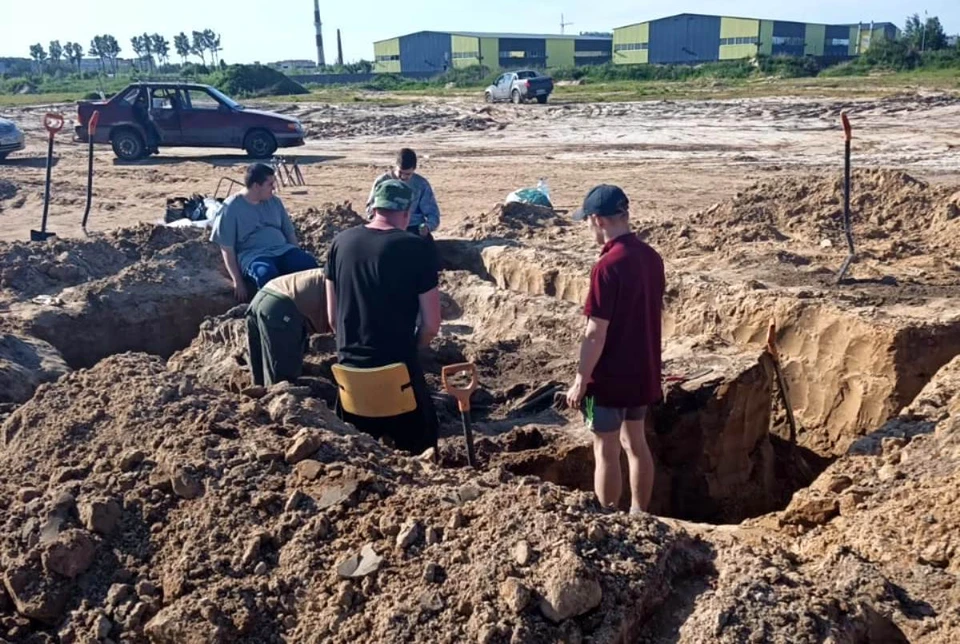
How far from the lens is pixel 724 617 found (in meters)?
3.03

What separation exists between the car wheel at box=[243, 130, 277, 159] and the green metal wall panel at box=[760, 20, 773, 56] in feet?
166

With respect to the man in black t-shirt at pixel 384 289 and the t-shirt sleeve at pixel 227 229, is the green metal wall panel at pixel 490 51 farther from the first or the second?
the man in black t-shirt at pixel 384 289

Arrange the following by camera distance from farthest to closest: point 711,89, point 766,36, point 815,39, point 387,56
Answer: point 387,56, point 815,39, point 766,36, point 711,89

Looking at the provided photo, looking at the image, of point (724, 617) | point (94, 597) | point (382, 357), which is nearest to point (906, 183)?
point (382, 357)

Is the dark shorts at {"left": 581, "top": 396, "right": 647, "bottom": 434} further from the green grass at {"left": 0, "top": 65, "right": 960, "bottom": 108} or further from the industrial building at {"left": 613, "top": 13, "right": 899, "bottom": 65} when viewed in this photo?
the industrial building at {"left": 613, "top": 13, "right": 899, "bottom": 65}

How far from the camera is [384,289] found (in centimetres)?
429

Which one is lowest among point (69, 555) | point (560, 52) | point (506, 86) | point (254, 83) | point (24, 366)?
point (24, 366)

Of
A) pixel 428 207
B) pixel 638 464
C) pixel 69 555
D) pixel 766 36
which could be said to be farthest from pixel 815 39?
pixel 69 555

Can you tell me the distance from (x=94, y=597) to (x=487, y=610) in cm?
152

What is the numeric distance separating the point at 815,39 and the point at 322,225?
6489 centimetres

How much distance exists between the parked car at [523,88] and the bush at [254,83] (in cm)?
1415

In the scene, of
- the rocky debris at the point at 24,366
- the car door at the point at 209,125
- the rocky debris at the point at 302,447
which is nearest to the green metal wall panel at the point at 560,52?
the car door at the point at 209,125

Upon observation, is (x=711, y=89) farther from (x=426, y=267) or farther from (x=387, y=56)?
(x=387, y=56)

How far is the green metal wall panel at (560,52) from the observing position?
68.6m
